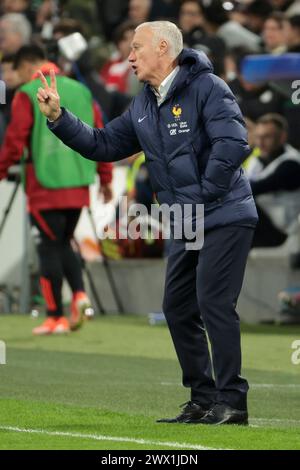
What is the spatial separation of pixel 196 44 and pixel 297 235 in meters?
3.82

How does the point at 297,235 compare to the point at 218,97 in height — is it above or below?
below

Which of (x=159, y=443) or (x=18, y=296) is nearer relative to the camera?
(x=159, y=443)

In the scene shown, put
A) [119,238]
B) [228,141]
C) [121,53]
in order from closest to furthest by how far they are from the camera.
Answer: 1. [228,141]
2. [119,238]
3. [121,53]

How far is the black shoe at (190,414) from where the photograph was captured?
8.41 m

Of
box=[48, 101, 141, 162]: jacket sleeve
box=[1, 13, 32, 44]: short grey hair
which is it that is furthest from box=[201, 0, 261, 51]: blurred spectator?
box=[48, 101, 141, 162]: jacket sleeve

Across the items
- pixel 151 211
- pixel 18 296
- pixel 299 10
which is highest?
pixel 299 10

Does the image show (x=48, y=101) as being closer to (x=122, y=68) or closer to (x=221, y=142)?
(x=221, y=142)

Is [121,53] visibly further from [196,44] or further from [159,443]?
[159,443]

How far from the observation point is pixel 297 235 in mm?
16078

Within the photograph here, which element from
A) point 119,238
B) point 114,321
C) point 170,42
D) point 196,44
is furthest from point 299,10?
point 170,42

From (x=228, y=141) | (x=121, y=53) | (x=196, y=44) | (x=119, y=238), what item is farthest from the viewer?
(x=121, y=53)

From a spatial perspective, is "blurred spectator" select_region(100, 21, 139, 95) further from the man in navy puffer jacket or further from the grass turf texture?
the man in navy puffer jacket

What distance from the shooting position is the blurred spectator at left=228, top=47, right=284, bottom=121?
1794cm

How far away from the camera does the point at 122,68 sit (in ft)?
69.9
